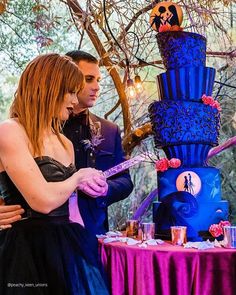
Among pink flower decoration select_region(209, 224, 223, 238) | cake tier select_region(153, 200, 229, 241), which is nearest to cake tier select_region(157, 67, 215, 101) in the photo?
cake tier select_region(153, 200, 229, 241)

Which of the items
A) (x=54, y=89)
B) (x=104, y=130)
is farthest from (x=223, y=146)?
(x=54, y=89)

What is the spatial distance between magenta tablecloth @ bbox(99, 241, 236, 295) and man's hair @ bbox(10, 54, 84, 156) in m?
0.54

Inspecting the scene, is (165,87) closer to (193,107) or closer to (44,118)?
(193,107)

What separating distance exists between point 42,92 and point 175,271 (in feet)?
2.43

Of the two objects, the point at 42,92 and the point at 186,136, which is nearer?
the point at 42,92

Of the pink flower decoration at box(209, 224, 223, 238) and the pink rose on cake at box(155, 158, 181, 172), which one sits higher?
the pink rose on cake at box(155, 158, 181, 172)

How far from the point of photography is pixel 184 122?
5.74ft

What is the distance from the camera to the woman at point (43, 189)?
1.20 metres

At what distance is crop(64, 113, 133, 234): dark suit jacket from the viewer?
77.7 inches

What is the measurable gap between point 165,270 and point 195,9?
5.43ft

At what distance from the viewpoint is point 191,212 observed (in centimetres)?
166

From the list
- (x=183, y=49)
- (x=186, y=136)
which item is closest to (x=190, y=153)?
(x=186, y=136)

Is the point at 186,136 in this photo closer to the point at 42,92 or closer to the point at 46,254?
the point at 42,92

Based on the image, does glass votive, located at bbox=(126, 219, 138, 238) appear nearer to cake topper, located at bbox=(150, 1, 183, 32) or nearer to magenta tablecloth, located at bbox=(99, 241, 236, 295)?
magenta tablecloth, located at bbox=(99, 241, 236, 295)
